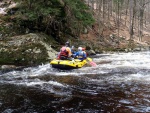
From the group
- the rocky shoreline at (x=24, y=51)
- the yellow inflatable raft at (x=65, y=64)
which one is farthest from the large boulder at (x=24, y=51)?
the yellow inflatable raft at (x=65, y=64)

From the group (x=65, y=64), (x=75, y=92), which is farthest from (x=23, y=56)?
(x=75, y=92)

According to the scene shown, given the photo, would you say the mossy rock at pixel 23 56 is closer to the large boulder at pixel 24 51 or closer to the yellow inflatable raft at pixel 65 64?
the large boulder at pixel 24 51

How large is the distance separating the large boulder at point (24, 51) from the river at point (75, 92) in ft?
12.2

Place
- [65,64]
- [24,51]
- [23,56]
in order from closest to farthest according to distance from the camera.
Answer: [65,64]
[23,56]
[24,51]

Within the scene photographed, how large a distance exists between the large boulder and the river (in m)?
3.71

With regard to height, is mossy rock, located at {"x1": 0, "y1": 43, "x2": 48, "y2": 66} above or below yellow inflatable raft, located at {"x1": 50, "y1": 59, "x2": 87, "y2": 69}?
above

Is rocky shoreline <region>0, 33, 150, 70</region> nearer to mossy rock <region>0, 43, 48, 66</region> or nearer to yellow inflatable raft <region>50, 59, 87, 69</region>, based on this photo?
mossy rock <region>0, 43, 48, 66</region>

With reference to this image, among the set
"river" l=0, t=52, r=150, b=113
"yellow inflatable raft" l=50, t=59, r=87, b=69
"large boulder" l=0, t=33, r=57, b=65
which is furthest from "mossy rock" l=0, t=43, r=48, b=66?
"river" l=0, t=52, r=150, b=113

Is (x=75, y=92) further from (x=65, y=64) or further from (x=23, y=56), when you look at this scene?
(x=23, y=56)

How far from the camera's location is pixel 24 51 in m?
17.4

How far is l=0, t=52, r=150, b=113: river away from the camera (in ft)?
24.7

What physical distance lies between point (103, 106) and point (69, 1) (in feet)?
48.1

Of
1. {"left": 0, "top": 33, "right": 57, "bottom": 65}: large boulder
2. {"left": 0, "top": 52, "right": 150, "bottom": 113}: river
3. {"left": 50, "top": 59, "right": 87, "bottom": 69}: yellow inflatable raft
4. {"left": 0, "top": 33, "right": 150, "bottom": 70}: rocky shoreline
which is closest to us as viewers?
{"left": 0, "top": 52, "right": 150, "bottom": 113}: river

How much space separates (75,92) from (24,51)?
9.01 m
